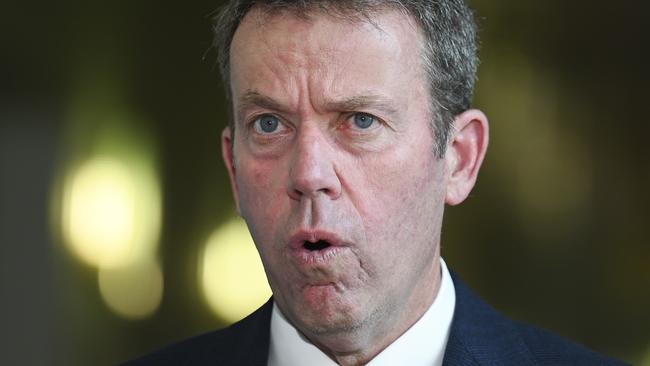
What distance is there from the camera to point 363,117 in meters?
1.93

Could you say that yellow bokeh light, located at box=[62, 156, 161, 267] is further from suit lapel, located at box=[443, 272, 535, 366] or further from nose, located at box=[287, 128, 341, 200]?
nose, located at box=[287, 128, 341, 200]

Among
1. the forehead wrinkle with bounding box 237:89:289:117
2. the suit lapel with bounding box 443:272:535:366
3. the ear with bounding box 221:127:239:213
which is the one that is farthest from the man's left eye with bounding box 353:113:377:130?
the suit lapel with bounding box 443:272:535:366

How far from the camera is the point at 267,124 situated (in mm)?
1962

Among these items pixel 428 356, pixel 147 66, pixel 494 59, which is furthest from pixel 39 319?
pixel 428 356

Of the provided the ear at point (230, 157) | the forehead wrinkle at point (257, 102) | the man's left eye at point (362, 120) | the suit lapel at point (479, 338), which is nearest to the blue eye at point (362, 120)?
the man's left eye at point (362, 120)

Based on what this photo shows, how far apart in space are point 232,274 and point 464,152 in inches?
80.1

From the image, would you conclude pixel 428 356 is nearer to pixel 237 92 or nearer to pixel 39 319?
A: pixel 237 92

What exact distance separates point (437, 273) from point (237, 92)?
0.43m

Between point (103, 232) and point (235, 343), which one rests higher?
point (103, 232)

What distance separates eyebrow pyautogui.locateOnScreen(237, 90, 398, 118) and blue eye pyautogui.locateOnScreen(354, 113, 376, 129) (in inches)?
0.6

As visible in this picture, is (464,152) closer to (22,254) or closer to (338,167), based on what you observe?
(338,167)

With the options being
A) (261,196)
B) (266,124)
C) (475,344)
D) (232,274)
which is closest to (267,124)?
(266,124)

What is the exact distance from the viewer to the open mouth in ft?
6.18

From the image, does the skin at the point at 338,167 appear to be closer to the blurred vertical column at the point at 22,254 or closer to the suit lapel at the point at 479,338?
the suit lapel at the point at 479,338
